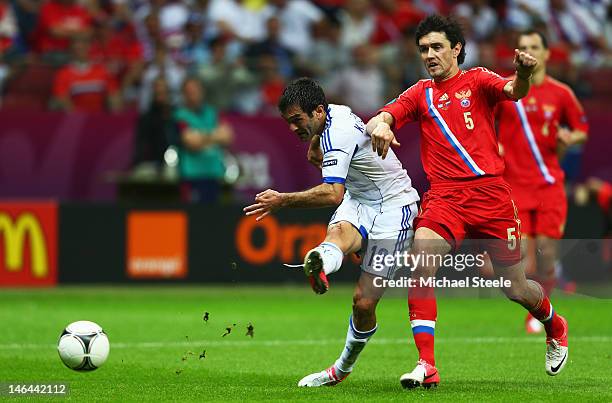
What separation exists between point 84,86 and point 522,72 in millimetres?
10227

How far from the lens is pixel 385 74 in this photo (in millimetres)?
17750

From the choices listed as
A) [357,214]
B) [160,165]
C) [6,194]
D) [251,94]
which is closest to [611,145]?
[251,94]

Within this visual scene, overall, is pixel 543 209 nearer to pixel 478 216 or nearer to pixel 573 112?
pixel 573 112

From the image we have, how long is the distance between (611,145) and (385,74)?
363 centimetres

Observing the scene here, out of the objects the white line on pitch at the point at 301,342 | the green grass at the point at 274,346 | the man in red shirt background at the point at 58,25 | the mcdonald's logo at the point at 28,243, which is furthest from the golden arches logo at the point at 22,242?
the white line on pitch at the point at 301,342

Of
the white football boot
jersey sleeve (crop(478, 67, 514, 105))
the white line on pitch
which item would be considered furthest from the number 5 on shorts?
the white line on pitch

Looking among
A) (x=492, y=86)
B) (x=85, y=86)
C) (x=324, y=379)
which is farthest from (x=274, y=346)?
(x=85, y=86)

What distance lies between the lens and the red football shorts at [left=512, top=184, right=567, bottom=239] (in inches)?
458

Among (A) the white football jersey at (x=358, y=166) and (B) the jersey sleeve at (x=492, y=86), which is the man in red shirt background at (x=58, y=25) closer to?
(A) the white football jersey at (x=358, y=166)

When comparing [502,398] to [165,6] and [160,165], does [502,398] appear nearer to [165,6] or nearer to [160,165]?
[160,165]

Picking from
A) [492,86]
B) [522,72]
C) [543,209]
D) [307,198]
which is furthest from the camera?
[543,209]

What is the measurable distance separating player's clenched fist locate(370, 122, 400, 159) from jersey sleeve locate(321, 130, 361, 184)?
35 centimetres

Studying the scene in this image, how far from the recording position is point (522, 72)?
25.3ft

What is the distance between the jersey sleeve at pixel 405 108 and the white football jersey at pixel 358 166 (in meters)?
0.22
